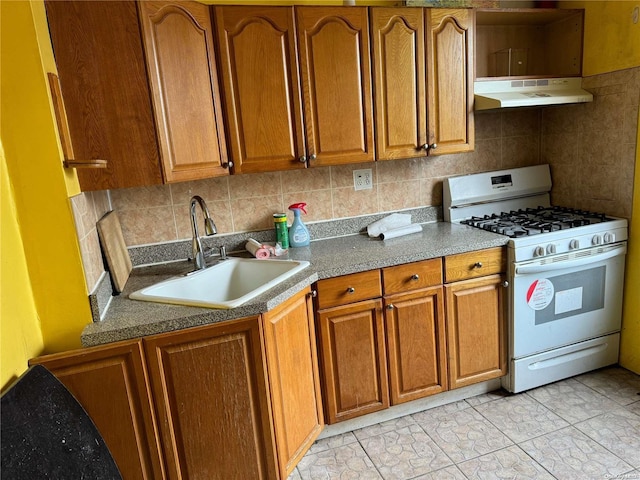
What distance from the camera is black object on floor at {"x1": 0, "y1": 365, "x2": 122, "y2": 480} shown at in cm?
112

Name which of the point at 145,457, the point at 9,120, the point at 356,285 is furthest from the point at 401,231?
the point at 9,120

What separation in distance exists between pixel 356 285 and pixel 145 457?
1074 mm

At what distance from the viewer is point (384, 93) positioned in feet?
7.01

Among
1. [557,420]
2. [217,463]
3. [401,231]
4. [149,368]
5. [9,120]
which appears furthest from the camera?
[401,231]

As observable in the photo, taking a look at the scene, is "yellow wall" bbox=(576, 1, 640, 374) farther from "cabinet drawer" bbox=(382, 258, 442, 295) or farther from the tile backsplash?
"cabinet drawer" bbox=(382, 258, 442, 295)

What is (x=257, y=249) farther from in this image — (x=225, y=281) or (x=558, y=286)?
(x=558, y=286)

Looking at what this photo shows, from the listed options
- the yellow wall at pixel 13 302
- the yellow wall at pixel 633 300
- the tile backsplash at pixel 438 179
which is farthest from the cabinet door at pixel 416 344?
the yellow wall at pixel 13 302

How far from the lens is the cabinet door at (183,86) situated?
1715mm

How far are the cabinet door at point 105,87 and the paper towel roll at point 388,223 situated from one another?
120 centimetres

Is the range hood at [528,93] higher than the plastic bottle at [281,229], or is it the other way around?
the range hood at [528,93]

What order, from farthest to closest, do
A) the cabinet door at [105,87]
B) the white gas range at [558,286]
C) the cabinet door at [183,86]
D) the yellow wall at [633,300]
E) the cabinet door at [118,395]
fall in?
the yellow wall at [633,300] < the white gas range at [558,286] < the cabinet door at [183,86] < the cabinet door at [105,87] < the cabinet door at [118,395]

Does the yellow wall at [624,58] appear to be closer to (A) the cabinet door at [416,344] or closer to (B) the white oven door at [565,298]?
(B) the white oven door at [565,298]

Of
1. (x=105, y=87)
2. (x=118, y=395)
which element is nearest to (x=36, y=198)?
(x=105, y=87)

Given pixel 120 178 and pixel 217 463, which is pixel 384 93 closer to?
pixel 120 178
